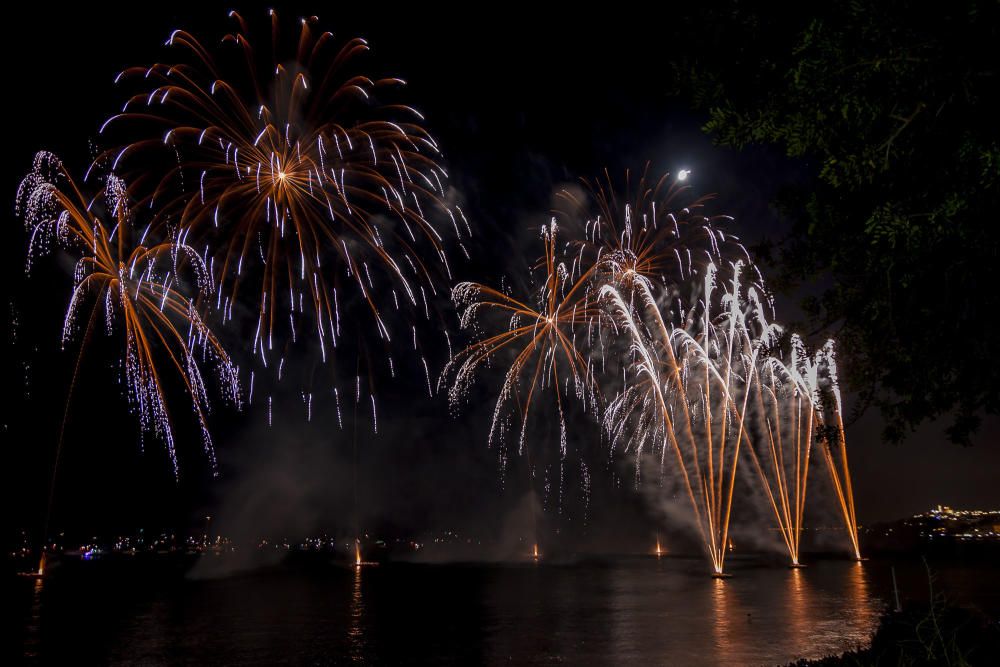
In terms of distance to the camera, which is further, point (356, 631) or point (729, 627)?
point (356, 631)

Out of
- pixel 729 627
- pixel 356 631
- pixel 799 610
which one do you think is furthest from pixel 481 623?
pixel 799 610

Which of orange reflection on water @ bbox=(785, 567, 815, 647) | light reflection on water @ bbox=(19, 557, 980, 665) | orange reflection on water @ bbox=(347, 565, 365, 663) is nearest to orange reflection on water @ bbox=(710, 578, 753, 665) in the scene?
light reflection on water @ bbox=(19, 557, 980, 665)

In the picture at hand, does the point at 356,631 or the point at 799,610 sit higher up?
the point at 799,610

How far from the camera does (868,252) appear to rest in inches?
429

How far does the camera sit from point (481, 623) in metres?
26.1

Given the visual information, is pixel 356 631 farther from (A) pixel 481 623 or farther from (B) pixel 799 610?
(B) pixel 799 610

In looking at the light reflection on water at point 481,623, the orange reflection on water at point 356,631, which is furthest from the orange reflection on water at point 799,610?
the orange reflection on water at point 356,631

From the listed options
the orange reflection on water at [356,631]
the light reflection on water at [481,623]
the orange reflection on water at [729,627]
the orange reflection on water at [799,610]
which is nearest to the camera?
the orange reflection on water at [729,627]

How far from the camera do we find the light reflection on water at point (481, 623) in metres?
19.1

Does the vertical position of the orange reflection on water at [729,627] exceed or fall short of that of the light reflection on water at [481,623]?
it exceeds it

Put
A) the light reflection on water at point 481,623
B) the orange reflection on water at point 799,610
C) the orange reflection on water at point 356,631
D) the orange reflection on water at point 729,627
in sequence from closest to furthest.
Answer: the orange reflection on water at point 729,627
the light reflection on water at point 481,623
the orange reflection on water at point 356,631
the orange reflection on water at point 799,610

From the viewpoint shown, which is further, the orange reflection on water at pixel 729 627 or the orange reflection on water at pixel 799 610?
the orange reflection on water at pixel 799 610

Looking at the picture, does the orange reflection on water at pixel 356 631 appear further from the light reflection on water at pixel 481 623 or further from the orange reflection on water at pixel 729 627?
the orange reflection on water at pixel 729 627

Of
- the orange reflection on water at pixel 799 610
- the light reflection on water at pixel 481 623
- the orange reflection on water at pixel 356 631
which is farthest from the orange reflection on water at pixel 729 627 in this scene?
the orange reflection on water at pixel 356 631
